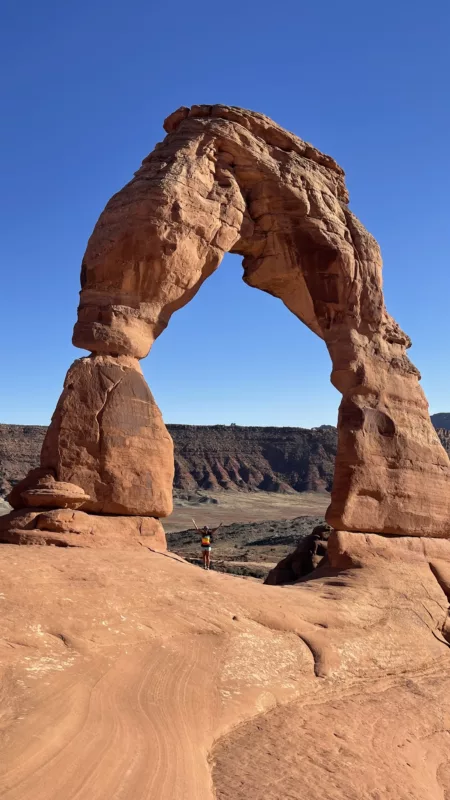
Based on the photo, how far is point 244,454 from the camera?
73.4 m

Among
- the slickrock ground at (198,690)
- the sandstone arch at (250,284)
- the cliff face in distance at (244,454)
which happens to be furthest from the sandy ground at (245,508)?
the slickrock ground at (198,690)

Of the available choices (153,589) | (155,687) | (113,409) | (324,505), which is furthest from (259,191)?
(324,505)

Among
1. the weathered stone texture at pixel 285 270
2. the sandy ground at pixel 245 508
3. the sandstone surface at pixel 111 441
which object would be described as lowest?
the sandy ground at pixel 245 508

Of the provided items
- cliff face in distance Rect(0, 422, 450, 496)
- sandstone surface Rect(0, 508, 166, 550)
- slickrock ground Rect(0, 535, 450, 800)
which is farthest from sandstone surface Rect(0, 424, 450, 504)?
slickrock ground Rect(0, 535, 450, 800)

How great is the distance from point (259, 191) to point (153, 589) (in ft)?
20.9

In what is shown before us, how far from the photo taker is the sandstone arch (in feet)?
24.7

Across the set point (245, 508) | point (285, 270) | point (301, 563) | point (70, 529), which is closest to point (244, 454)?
point (245, 508)

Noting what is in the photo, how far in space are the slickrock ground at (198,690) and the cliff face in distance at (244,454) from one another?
59489mm

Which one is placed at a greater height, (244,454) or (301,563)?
(244,454)

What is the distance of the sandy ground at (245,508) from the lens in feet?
156

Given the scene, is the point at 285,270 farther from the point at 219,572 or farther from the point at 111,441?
the point at 219,572

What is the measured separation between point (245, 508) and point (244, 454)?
16.2 metres

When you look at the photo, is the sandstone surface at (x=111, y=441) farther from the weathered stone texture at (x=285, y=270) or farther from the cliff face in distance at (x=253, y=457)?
the cliff face in distance at (x=253, y=457)

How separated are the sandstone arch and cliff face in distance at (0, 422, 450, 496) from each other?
56.0 metres
